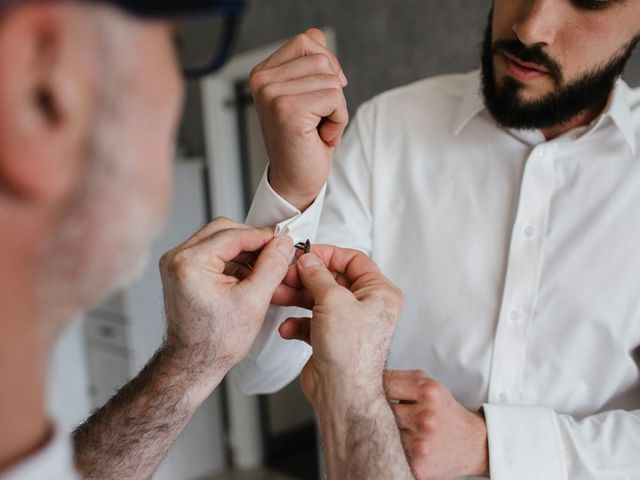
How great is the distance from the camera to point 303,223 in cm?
108

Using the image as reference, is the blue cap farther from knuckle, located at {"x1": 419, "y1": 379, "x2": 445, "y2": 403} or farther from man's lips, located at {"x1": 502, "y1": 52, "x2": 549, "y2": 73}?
man's lips, located at {"x1": 502, "y1": 52, "x2": 549, "y2": 73}

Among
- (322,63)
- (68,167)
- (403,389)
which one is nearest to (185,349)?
(403,389)

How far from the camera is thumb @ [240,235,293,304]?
0.94 meters

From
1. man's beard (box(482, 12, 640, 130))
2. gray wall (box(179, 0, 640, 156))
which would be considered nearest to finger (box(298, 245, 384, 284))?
man's beard (box(482, 12, 640, 130))

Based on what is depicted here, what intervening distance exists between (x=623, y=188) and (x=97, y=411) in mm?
982

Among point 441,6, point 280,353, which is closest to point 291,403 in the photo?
point 441,6

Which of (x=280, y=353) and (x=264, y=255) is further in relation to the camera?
(x=280, y=353)

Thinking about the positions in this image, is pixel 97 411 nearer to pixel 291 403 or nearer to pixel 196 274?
pixel 196 274

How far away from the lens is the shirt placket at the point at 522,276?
46.8 inches

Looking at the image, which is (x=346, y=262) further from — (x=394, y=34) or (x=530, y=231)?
(x=394, y=34)

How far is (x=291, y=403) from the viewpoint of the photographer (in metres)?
3.82

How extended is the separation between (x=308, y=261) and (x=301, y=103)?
24 centimetres

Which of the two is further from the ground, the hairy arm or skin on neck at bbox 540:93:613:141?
skin on neck at bbox 540:93:613:141

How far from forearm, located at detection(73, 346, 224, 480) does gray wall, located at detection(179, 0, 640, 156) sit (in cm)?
150
